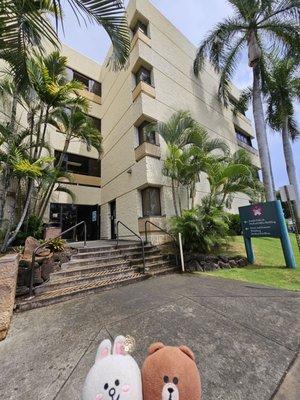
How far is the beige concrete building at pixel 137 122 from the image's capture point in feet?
34.4

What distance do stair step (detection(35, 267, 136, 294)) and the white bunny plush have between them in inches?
187

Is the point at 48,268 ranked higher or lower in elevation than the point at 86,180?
lower

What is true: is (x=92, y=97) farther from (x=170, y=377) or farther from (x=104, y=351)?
(x=170, y=377)

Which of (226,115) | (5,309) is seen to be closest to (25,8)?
(5,309)

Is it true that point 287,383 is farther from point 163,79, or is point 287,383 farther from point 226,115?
point 226,115

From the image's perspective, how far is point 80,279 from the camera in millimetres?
5844

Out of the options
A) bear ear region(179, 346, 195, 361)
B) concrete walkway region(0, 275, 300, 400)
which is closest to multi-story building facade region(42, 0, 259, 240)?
concrete walkway region(0, 275, 300, 400)

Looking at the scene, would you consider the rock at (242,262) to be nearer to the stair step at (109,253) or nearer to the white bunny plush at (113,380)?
the stair step at (109,253)

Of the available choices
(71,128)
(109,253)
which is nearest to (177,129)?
(71,128)

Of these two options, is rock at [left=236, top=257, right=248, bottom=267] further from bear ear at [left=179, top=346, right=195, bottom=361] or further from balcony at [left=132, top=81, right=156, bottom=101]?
balcony at [left=132, top=81, right=156, bottom=101]

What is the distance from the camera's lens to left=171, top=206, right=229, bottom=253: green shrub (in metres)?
7.95

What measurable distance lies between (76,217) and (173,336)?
11793mm

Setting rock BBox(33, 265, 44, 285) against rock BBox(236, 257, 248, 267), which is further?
rock BBox(236, 257, 248, 267)

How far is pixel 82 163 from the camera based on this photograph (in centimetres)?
1460
